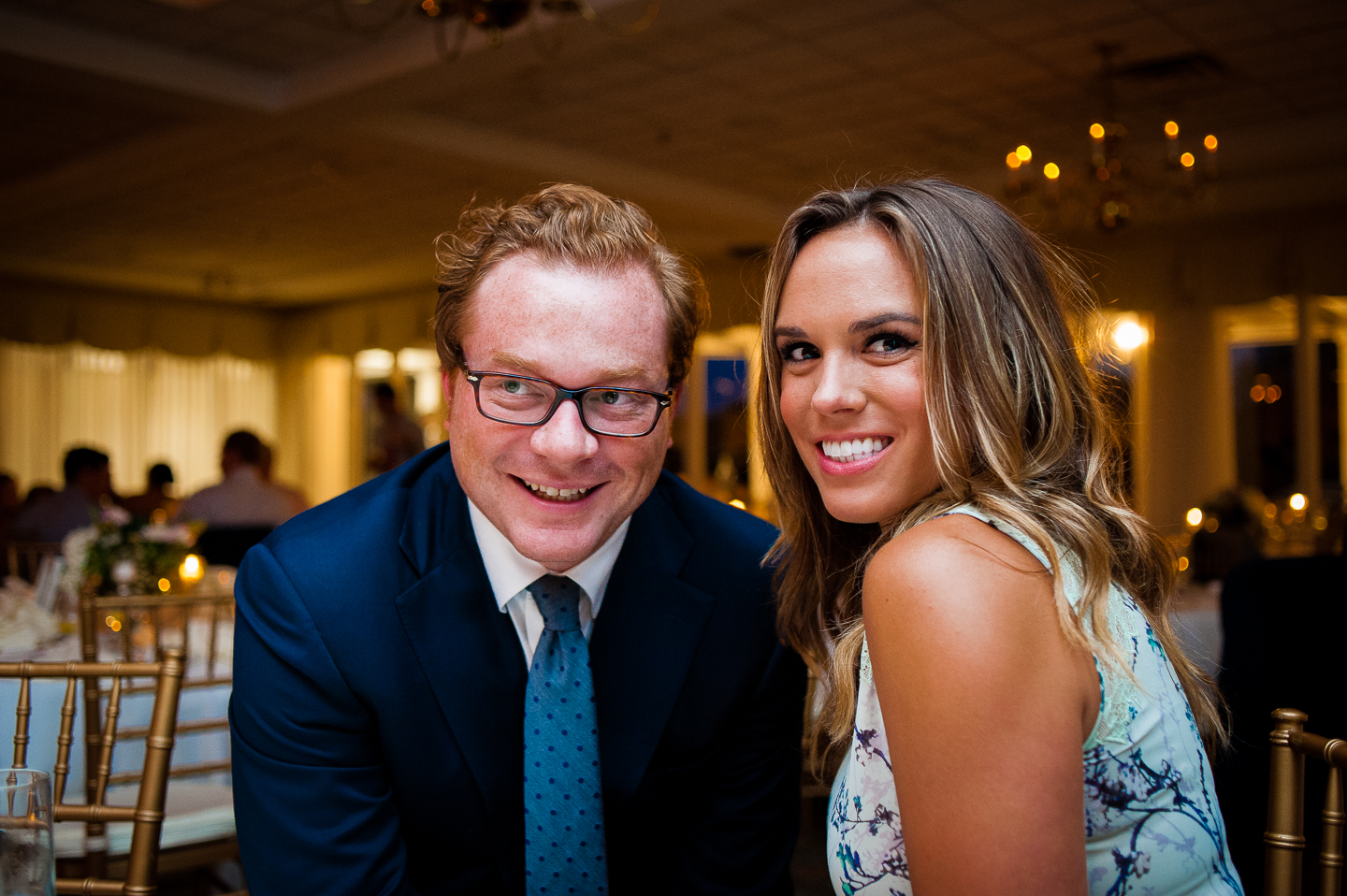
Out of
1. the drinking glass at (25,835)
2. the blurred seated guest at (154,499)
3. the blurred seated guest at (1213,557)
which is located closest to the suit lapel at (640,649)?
the drinking glass at (25,835)

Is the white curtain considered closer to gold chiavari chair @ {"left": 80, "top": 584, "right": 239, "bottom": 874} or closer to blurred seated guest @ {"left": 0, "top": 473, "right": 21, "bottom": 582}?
blurred seated guest @ {"left": 0, "top": 473, "right": 21, "bottom": 582}

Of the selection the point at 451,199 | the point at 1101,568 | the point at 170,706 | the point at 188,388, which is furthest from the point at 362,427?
the point at 1101,568

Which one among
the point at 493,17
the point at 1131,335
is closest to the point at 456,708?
the point at 493,17

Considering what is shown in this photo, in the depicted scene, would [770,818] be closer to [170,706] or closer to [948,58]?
[170,706]

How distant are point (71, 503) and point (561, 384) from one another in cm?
588

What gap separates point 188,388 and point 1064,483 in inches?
489

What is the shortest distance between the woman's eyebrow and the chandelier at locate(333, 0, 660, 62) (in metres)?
2.32

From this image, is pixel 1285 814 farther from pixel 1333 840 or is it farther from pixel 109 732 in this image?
pixel 109 732

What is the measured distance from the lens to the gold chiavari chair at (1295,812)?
1231 mm

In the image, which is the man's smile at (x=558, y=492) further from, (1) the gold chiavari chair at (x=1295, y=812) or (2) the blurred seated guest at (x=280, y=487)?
(2) the blurred seated guest at (x=280, y=487)

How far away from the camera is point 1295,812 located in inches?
50.5

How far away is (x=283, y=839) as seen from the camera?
4.01 feet

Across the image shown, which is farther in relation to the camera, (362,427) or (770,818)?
(362,427)

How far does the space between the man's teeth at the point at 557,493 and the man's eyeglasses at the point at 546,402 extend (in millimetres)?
76
